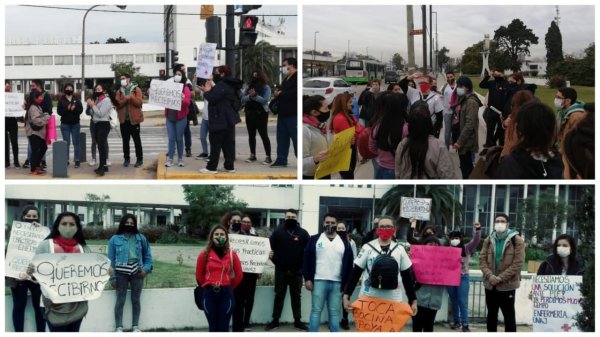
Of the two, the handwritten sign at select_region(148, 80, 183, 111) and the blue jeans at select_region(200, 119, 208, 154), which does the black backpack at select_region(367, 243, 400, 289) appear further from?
the blue jeans at select_region(200, 119, 208, 154)

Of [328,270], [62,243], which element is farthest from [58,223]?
[328,270]

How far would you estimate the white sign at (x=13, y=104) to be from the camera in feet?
41.2

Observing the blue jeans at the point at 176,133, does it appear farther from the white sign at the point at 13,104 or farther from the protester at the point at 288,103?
the white sign at the point at 13,104

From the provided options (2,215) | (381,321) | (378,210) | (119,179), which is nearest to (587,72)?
(378,210)

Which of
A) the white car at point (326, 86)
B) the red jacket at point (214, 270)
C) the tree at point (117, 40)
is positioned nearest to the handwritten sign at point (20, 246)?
the red jacket at point (214, 270)

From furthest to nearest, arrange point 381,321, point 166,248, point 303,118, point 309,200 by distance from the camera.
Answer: point 166,248 < point 309,200 < point 303,118 < point 381,321

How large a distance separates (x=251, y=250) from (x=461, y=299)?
2613 millimetres

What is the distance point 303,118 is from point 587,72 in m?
5.20

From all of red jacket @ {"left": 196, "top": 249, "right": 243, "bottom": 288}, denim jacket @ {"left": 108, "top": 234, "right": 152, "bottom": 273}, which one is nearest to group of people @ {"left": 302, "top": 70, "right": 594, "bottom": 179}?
red jacket @ {"left": 196, "top": 249, "right": 243, "bottom": 288}

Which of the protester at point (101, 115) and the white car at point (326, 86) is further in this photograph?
the white car at point (326, 86)

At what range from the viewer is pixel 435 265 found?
9234 millimetres

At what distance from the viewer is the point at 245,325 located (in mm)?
9586

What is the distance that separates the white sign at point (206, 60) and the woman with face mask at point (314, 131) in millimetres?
3464

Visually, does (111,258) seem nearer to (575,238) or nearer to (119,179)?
(119,179)
